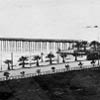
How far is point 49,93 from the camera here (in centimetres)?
8275

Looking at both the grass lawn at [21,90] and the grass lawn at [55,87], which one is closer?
the grass lawn at [21,90]

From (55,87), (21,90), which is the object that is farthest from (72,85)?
(21,90)

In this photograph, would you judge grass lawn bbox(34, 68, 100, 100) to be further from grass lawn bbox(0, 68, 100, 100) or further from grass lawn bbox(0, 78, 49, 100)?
grass lawn bbox(0, 78, 49, 100)

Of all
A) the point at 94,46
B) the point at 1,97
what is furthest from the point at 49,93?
the point at 94,46

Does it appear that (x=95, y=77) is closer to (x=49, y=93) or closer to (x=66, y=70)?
(x=66, y=70)

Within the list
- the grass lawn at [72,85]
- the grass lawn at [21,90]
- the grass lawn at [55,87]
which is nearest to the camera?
the grass lawn at [21,90]

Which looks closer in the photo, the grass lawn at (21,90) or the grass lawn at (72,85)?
the grass lawn at (21,90)

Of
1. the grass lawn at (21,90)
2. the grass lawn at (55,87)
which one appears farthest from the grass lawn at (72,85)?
the grass lawn at (21,90)

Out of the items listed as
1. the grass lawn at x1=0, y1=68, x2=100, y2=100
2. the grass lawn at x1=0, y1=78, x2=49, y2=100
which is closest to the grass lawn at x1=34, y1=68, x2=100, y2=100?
the grass lawn at x1=0, y1=68, x2=100, y2=100

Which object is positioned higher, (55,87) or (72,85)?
(72,85)

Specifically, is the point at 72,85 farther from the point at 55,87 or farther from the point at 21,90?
the point at 21,90

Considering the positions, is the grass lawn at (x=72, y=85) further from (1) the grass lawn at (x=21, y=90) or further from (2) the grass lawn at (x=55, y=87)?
(1) the grass lawn at (x=21, y=90)

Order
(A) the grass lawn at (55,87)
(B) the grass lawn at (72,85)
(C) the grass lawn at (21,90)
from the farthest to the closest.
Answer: (B) the grass lawn at (72,85)
(A) the grass lawn at (55,87)
(C) the grass lawn at (21,90)

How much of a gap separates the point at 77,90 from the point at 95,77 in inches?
492
